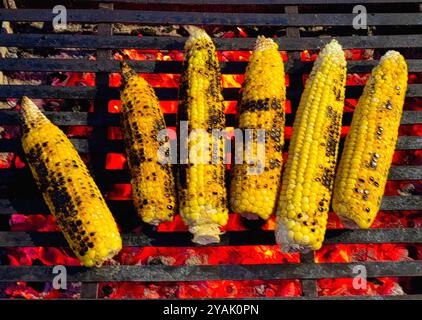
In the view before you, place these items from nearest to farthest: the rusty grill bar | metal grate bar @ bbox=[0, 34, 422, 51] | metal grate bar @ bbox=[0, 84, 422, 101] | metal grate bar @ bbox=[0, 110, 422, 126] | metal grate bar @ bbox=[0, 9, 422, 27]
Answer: the rusty grill bar
metal grate bar @ bbox=[0, 110, 422, 126]
metal grate bar @ bbox=[0, 84, 422, 101]
metal grate bar @ bbox=[0, 34, 422, 51]
metal grate bar @ bbox=[0, 9, 422, 27]

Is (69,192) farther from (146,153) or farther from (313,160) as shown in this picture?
(313,160)

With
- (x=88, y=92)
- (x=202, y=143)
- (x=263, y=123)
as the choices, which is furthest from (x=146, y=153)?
(x=88, y=92)

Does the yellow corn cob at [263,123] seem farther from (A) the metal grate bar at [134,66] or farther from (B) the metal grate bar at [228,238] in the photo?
(A) the metal grate bar at [134,66]

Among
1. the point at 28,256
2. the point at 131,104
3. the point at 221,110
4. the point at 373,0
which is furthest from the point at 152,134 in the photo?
the point at 373,0

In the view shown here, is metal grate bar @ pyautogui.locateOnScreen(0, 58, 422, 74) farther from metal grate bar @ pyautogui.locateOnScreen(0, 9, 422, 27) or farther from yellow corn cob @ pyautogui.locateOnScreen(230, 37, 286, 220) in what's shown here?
yellow corn cob @ pyautogui.locateOnScreen(230, 37, 286, 220)

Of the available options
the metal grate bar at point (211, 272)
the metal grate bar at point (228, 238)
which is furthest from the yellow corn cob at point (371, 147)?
the metal grate bar at point (211, 272)

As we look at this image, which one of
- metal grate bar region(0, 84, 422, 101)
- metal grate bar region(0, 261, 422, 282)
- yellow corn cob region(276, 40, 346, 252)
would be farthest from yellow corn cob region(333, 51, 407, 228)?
metal grate bar region(0, 84, 422, 101)
